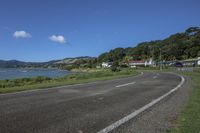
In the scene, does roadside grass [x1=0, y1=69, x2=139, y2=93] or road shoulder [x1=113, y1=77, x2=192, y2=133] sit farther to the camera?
roadside grass [x1=0, y1=69, x2=139, y2=93]

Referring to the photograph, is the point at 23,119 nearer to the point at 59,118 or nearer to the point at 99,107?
the point at 59,118

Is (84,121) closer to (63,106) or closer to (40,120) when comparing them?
(40,120)

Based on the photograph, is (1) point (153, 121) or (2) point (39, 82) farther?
(2) point (39, 82)

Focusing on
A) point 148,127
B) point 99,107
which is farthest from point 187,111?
point 99,107

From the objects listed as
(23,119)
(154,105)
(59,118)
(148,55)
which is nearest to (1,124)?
(23,119)

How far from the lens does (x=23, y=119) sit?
5496 mm

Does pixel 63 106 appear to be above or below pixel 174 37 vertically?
below

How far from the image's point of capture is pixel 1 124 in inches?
196

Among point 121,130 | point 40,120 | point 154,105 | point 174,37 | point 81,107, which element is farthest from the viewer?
point 174,37

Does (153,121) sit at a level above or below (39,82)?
above

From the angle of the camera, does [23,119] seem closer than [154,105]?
Yes

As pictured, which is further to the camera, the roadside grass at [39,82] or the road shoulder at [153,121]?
the roadside grass at [39,82]

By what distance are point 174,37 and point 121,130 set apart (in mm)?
175166

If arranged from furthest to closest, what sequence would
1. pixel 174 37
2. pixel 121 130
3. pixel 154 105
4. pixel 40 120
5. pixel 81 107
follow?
1. pixel 174 37
2. pixel 154 105
3. pixel 81 107
4. pixel 40 120
5. pixel 121 130
